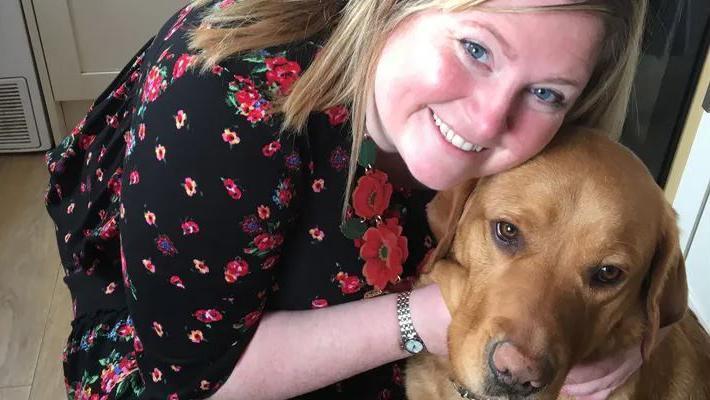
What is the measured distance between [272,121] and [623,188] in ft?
1.84

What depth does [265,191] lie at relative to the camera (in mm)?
1215

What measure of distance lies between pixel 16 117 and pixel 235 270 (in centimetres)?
205

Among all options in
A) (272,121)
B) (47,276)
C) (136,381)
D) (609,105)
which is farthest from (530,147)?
(47,276)

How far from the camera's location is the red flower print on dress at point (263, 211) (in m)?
1.22

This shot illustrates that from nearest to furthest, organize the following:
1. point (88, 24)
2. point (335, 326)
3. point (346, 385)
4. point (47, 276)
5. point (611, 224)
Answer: point (611, 224), point (335, 326), point (346, 385), point (47, 276), point (88, 24)

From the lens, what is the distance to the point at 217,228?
1.22 m

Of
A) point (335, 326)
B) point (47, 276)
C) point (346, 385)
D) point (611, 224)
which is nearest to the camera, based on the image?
point (611, 224)

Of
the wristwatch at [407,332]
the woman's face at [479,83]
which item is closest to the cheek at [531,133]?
the woman's face at [479,83]

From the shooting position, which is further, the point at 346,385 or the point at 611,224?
the point at 346,385

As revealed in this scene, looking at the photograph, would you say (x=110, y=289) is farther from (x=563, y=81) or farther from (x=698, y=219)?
(x=698, y=219)

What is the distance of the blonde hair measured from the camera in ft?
3.96

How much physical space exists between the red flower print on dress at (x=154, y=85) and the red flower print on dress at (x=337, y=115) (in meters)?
0.27

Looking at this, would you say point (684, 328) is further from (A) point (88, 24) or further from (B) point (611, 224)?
(A) point (88, 24)

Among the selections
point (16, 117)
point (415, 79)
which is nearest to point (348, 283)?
point (415, 79)
